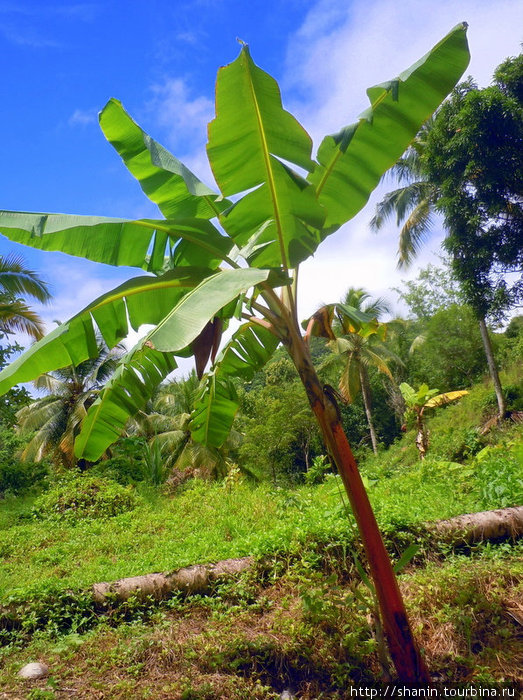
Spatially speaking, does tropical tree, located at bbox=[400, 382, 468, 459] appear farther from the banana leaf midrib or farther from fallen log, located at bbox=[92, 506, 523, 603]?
the banana leaf midrib

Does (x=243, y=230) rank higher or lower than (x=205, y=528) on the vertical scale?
higher

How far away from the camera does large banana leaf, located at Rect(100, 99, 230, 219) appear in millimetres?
3637

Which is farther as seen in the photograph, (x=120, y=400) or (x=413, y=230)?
(x=413, y=230)

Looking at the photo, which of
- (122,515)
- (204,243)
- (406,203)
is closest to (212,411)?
(204,243)

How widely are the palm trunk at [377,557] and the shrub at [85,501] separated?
892cm

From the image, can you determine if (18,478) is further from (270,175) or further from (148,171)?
(270,175)

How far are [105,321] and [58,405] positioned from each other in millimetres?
17468

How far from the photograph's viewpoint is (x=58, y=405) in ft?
64.7

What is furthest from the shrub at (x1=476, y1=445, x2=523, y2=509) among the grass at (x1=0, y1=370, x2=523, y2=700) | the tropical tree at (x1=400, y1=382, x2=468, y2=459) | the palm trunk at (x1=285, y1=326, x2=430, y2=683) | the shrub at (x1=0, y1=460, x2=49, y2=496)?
the shrub at (x1=0, y1=460, x2=49, y2=496)

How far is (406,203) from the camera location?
19625 millimetres

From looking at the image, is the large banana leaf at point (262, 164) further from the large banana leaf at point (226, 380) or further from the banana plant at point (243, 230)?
the large banana leaf at point (226, 380)

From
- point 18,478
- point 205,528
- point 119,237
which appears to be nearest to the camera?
point 119,237

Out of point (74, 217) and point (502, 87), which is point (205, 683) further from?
point (502, 87)

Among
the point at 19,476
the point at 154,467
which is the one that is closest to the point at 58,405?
the point at 19,476
